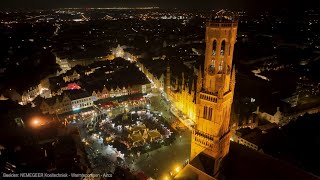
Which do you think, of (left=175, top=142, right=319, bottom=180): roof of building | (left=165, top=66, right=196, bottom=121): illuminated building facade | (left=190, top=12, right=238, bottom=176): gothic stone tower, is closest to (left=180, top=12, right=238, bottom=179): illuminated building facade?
(left=190, top=12, right=238, bottom=176): gothic stone tower

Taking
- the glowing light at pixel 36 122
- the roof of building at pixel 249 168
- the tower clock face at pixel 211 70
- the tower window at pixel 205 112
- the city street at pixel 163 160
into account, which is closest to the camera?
the roof of building at pixel 249 168

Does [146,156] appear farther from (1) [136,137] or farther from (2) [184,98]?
(2) [184,98]

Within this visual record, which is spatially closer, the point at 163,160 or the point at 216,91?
the point at 216,91

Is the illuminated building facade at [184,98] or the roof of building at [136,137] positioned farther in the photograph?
the illuminated building facade at [184,98]

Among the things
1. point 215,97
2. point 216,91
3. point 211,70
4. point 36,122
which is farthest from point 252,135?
point 36,122

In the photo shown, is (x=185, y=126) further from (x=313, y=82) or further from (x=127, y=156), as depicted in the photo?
(x=313, y=82)

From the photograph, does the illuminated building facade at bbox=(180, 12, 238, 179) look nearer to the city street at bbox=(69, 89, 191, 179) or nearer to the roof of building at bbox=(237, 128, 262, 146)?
the city street at bbox=(69, 89, 191, 179)

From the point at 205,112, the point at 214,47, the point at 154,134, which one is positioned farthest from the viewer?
the point at 154,134

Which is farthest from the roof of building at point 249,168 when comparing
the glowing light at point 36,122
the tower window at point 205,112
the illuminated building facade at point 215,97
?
the glowing light at point 36,122

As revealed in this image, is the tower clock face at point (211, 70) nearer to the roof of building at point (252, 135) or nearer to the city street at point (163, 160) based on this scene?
the city street at point (163, 160)

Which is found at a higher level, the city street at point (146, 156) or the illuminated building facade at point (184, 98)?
the illuminated building facade at point (184, 98)
